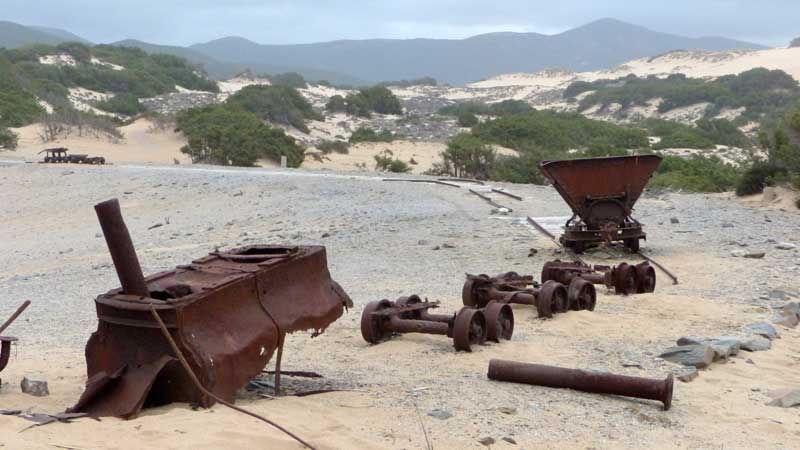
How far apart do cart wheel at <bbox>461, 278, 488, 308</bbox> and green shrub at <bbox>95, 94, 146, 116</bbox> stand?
4537 centimetres

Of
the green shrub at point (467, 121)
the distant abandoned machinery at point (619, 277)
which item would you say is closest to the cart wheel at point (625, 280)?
the distant abandoned machinery at point (619, 277)

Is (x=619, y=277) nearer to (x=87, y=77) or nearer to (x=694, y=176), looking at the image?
(x=694, y=176)

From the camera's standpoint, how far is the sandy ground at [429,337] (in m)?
4.53

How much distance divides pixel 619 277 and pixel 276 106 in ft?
126

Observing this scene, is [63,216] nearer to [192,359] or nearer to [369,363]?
[369,363]

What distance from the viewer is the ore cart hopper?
11.8 metres

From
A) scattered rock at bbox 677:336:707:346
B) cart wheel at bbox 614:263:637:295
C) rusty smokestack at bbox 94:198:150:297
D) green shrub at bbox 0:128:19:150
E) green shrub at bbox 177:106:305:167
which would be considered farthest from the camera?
green shrub at bbox 0:128:19:150

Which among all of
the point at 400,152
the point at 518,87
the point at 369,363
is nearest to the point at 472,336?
the point at 369,363

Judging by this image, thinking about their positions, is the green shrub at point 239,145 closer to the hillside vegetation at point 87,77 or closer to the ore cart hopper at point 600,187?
the hillside vegetation at point 87,77

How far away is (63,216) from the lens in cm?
1961

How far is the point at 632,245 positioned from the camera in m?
11.8

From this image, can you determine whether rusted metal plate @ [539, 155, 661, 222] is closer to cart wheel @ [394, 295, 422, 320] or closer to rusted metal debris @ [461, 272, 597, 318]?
rusted metal debris @ [461, 272, 597, 318]

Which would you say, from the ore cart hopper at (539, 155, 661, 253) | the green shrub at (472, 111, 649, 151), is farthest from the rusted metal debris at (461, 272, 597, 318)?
the green shrub at (472, 111, 649, 151)

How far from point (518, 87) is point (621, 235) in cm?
9017
